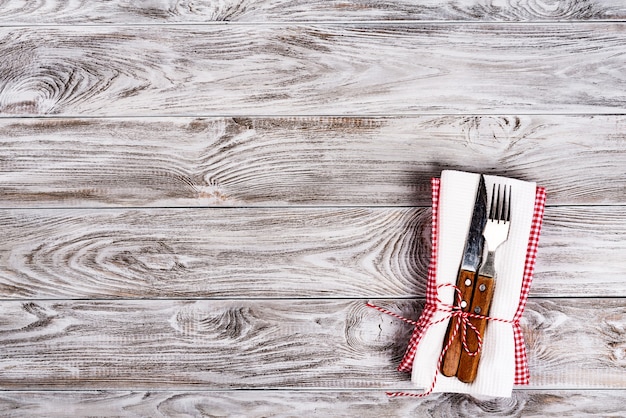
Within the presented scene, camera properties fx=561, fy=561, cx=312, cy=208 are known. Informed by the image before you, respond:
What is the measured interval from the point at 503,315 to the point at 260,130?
Result: 45 cm

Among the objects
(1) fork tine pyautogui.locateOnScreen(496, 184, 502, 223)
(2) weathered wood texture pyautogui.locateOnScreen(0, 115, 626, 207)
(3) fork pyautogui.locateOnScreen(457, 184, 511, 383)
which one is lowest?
(3) fork pyautogui.locateOnScreen(457, 184, 511, 383)

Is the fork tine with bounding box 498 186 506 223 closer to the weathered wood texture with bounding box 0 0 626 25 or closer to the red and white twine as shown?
the red and white twine

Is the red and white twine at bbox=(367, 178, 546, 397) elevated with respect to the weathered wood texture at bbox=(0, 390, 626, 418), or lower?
elevated

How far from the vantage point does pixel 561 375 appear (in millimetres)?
869

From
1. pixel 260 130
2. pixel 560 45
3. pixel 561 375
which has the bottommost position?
pixel 561 375

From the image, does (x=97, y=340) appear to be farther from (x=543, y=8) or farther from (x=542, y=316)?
(x=543, y=8)

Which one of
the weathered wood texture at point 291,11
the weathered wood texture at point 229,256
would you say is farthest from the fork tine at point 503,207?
the weathered wood texture at point 291,11

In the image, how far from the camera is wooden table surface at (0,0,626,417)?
85cm

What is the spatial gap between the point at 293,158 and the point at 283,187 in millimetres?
47

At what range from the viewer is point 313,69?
2.80 feet

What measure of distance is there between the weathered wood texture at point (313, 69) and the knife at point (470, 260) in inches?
6.0

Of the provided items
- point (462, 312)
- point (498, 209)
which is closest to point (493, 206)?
point (498, 209)

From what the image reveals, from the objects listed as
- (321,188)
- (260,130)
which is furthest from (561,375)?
(260,130)

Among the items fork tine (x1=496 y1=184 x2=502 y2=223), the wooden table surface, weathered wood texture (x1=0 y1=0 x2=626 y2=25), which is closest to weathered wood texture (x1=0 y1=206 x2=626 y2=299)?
the wooden table surface
